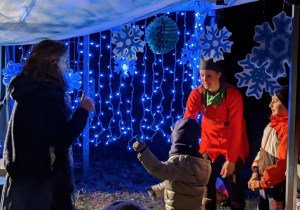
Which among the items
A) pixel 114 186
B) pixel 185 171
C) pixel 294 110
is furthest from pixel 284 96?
pixel 114 186

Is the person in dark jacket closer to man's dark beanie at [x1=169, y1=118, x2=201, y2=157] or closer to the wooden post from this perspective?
man's dark beanie at [x1=169, y1=118, x2=201, y2=157]

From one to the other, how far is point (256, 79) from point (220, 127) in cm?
92

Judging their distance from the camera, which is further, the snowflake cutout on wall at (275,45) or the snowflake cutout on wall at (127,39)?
the snowflake cutout on wall at (127,39)

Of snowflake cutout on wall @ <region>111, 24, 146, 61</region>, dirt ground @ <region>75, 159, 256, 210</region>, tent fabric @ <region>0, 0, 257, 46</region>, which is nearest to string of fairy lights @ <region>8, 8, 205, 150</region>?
dirt ground @ <region>75, 159, 256, 210</region>

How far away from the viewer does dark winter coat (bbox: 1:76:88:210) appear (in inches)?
92.4

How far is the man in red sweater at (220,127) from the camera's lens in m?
3.58

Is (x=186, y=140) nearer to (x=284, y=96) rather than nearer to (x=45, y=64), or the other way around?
(x=284, y=96)

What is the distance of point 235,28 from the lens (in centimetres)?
Result: 461

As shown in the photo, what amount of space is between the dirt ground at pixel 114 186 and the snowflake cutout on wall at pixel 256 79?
2254 millimetres

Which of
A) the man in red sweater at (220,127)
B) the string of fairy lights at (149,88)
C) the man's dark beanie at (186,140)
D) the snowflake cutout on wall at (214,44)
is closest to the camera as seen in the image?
the man's dark beanie at (186,140)

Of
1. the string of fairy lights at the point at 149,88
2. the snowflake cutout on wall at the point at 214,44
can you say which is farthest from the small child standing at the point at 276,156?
the string of fairy lights at the point at 149,88

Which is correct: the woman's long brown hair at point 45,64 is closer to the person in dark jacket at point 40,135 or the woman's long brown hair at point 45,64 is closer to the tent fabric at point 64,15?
the person in dark jacket at point 40,135

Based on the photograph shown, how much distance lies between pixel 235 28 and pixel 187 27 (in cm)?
168

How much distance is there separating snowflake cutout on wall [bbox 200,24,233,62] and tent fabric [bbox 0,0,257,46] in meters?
0.44
